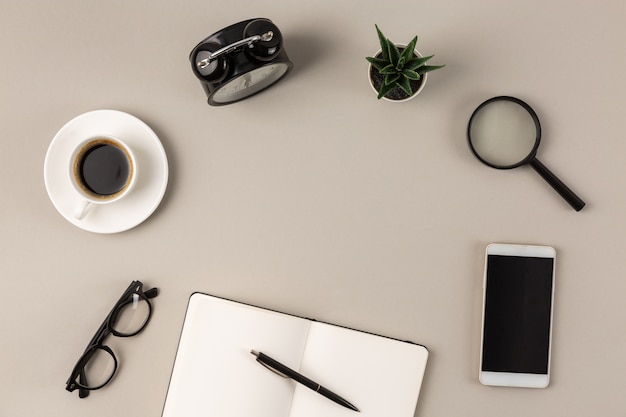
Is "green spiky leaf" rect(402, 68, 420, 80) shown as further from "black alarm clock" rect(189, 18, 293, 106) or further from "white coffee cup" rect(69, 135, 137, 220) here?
"white coffee cup" rect(69, 135, 137, 220)

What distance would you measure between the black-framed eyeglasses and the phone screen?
0.56 m

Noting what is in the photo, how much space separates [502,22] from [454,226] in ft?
1.15

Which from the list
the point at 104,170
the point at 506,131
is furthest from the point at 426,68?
the point at 104,170

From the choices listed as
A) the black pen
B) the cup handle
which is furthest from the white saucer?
the black pen

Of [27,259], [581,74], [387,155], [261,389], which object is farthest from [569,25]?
[27,259]

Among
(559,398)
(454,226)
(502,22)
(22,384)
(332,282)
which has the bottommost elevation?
(22,384)

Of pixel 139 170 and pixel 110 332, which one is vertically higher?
pixel 139 170

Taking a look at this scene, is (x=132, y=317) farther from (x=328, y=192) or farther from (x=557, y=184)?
(x=557, y=184)

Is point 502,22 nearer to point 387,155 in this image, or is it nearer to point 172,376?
point 387,155

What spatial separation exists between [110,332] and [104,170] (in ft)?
0.89

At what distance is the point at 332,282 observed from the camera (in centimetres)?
94

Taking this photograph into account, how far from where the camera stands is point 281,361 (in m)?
0.90

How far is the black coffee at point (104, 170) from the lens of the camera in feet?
2.96

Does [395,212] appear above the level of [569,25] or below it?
below
